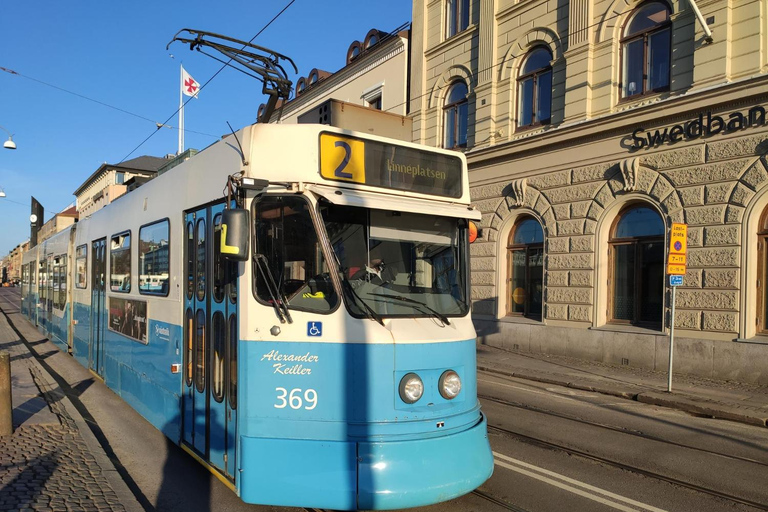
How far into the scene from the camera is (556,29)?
1698cm

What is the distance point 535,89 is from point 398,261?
1462 centimetres

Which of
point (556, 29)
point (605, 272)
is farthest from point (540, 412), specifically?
point (556, 29)

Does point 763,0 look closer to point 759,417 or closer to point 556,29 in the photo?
point 556,29

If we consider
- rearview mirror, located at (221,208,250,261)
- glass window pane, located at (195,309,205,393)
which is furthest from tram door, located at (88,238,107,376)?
rearview mirror, located at (221,208,250,261)

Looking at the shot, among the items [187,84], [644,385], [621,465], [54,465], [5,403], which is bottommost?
[644,385]

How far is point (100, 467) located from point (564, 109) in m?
14.5

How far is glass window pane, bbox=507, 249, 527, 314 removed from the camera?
18125 mm

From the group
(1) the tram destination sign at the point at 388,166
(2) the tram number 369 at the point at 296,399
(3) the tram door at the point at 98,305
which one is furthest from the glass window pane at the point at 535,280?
(2) the tram number 369 at the point at 296,399

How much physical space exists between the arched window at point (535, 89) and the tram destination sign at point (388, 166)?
13.0m

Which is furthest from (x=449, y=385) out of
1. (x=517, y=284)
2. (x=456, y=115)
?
(x=456, y=115)

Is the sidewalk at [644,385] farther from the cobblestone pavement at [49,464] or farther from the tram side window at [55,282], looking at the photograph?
the tram side window at [55,282]

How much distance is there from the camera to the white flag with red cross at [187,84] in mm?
30203

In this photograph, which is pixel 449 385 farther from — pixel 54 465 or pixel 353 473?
pixel 54 465

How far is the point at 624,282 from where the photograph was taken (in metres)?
15.2
